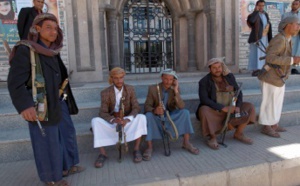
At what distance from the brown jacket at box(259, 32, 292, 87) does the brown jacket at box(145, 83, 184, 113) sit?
149 centimetres

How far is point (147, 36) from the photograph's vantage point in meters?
7.69

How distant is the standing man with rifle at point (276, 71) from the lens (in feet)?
11.6

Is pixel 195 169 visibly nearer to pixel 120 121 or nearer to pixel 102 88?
pixel 120 121

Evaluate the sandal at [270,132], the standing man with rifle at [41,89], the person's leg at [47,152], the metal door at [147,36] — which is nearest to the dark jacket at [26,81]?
the standing man with rifle at [41,89]

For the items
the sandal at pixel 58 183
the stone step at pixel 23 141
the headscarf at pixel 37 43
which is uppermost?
the headscarf at pixel 37 43

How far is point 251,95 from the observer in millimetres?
4684

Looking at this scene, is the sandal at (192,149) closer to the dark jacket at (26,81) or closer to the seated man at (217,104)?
the seated man at (217,104)

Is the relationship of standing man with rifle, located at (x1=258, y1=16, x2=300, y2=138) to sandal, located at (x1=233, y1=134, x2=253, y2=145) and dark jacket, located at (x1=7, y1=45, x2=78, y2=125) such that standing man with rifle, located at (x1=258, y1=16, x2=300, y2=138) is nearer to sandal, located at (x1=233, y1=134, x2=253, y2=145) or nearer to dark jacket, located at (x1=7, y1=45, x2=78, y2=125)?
sandal, located at (x1=233, y1=134, x2=253, y2=145)

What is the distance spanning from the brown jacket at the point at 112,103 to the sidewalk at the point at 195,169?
60cm

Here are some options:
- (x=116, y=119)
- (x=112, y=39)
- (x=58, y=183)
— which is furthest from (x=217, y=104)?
(x=112, y=39)

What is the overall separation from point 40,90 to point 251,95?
12.9 ft

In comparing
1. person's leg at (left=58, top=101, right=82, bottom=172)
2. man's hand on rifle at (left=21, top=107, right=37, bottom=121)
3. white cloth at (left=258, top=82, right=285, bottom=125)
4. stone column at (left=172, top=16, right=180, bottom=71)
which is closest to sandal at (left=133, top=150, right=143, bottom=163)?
person's leg at (left=58, top=101, right=82, bottom=172)

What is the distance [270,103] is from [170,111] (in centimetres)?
167

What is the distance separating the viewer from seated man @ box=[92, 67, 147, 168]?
3.07 metres
